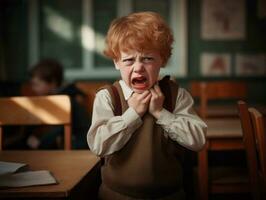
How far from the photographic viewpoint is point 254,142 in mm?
1604

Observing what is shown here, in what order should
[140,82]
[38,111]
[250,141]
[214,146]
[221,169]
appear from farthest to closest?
1. [221,169]
2. [214,146]
3. [38,111]
4. [250,141]
5. [140,82]

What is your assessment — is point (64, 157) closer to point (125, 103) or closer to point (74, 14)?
point (125, 103)

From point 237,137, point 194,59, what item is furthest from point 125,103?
point 194,59

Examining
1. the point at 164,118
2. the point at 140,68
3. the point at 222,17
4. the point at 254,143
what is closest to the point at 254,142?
the point at 254,143

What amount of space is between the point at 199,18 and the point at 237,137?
7.76 ft

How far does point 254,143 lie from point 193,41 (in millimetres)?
2918

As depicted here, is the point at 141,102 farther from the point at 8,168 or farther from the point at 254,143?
the point at 254,143

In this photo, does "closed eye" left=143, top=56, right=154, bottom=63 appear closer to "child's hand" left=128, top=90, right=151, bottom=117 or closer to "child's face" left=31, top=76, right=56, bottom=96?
"child's hand" left=128, top=90, right=151, bottom=117

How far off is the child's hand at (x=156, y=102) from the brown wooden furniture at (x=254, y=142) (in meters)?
0.41

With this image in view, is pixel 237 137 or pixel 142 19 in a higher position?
pixel 142 19

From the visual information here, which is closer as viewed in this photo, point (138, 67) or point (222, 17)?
point (138, 67)

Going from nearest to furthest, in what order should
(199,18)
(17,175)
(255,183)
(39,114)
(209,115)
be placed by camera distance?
(17,175) → (255,183) → (39,114) → (209,115) → (199,18)

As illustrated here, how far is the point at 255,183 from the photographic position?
5.48ft

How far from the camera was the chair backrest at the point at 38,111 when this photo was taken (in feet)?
6.05
